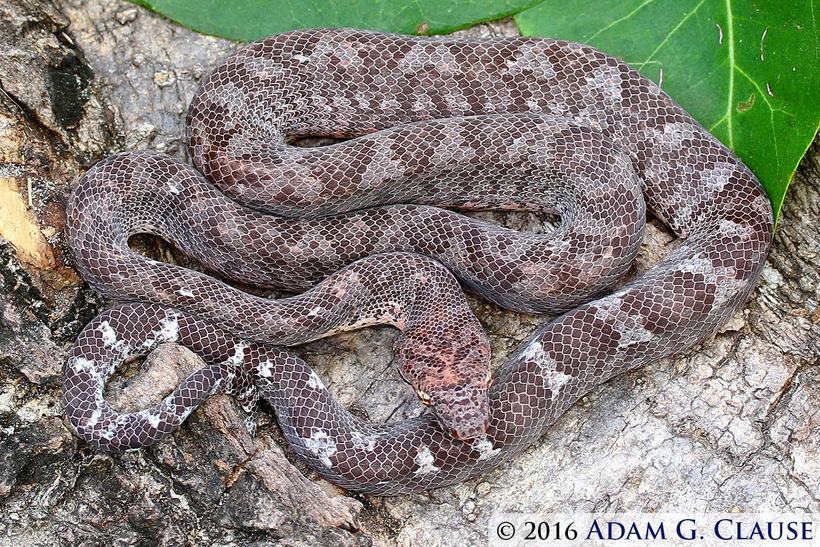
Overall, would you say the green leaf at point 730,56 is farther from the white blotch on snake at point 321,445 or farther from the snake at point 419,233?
the white blotch on snake at point 321,445

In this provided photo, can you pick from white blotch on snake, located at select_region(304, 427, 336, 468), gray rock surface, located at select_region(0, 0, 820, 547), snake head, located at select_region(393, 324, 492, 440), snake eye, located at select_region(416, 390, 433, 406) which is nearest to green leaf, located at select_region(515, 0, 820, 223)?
gray rock surface, located at select_region(0, 0, 820, 547)

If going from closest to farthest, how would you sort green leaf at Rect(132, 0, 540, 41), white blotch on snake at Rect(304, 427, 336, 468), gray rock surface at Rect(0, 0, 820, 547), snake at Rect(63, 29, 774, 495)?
gray rock surface at Rect(0, 0, 820, 547) < white blotch on snake at Rect(304, 427, 336, 468) < snake at Rect(63, 29, 774, 495) < green leaf at Rect(132, 0, 540, 41)

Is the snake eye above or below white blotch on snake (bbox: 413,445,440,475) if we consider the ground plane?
above

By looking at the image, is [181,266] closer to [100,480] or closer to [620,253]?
[100,480]

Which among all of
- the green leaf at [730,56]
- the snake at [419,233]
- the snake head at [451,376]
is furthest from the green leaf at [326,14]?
the snake head at [451,376]

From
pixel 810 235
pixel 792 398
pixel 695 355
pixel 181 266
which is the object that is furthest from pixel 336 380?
pixel 810 235

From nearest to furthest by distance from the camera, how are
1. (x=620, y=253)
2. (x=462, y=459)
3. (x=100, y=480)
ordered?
(x=100, y=480), (x=462, y=459), (x=620, y=253)

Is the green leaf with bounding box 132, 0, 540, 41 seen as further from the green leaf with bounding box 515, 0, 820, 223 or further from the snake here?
the green leaf with bounding box 515, 0, 820, 223
